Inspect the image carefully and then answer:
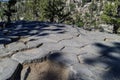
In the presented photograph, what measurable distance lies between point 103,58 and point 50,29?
212 centimetres

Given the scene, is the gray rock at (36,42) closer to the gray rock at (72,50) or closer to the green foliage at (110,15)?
the gray rock at (72,50)

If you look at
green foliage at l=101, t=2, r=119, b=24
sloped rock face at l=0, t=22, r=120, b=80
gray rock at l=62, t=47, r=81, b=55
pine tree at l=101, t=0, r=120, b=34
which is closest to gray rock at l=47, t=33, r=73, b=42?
sloped rock face at l=0, t=22, r=120, b=80

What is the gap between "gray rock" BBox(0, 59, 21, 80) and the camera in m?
3.12

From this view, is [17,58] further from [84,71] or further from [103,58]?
[103,58]

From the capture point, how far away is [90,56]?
3715 mm

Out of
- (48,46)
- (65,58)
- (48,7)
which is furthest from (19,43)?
Result: (48,7)

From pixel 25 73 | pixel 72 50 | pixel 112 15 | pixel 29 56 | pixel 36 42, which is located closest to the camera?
pixel 25 73

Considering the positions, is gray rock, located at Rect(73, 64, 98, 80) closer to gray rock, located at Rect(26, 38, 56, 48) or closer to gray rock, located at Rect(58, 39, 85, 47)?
gray rock, located at Rect(58, 39, 85, 47)

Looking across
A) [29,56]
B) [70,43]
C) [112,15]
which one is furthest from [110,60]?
[112,15]

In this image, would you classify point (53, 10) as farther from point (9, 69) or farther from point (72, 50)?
point (9, 69)

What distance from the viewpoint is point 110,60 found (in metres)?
3.59

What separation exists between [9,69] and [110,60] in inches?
60.0

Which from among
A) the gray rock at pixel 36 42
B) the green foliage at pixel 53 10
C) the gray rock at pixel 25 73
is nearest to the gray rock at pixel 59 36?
the gray rock at pixel 36 42

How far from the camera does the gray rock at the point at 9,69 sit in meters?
3.12
